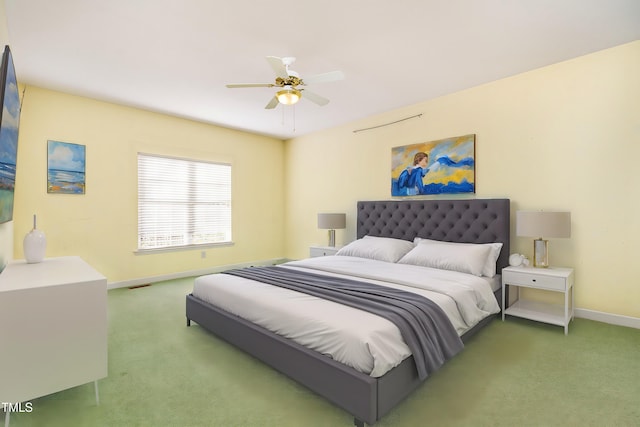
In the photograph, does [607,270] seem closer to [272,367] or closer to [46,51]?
[272,367]

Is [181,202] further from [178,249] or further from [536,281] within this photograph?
[536,281]

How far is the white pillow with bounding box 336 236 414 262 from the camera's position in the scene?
156 inches

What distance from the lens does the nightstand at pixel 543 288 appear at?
114 inches

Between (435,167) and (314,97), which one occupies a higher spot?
(314,97)

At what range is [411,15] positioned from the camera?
7.99 ft

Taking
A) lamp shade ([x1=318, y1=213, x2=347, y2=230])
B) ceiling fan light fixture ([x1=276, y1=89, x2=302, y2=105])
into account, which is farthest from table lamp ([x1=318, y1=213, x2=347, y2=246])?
ceiling fan light fixture ([x1=276, y1=89, x2=302, y2=105])

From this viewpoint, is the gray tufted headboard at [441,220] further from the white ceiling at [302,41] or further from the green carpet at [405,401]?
the white ceiling at [302,41]

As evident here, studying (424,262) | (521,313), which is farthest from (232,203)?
(521,313)

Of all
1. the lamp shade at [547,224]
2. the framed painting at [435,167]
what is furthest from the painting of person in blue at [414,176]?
the lamp shade at [547,224]

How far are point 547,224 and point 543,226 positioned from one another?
0.04 m

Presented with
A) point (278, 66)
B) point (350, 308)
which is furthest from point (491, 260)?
point (278, 66)

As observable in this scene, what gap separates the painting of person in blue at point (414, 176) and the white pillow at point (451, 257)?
985 mm

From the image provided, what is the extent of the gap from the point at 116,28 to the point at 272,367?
120 inches

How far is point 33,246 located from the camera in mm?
2389
